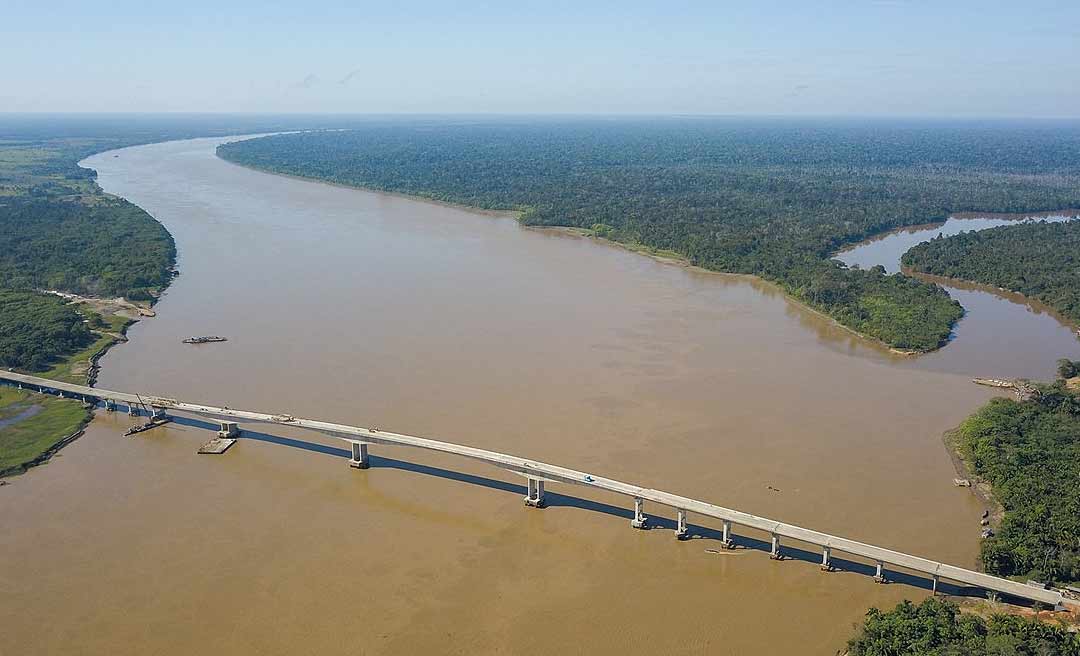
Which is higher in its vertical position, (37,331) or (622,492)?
(37,331)

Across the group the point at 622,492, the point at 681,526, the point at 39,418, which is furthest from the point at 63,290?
the point at 681,526

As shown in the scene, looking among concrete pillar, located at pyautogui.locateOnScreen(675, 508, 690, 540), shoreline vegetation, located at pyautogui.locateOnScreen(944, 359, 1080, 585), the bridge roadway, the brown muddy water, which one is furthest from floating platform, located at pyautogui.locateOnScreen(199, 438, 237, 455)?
shoreline vegetation, located at pyautogui.locateOnScreen(944, 359, 1080, 585)

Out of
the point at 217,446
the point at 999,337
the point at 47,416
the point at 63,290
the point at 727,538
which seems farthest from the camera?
the point at 63,290

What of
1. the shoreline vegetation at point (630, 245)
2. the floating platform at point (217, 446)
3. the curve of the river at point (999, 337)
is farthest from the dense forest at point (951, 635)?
the shoreline vegetation at point (630, 245)

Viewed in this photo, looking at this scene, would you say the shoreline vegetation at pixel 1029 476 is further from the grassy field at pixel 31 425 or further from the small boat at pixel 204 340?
the small boat at pixel 204 340

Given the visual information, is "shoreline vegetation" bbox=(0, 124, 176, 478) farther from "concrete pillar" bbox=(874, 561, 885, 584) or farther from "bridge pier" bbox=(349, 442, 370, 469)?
"concrete pillar" bbox=(874, 561, 885, 584)

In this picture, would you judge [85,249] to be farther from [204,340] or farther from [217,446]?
[217,446]
